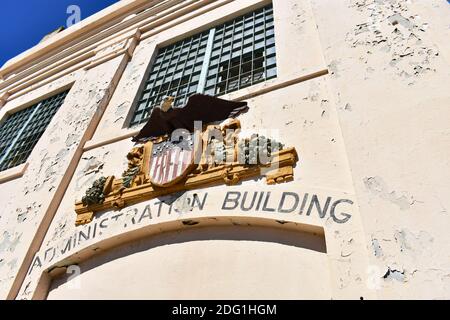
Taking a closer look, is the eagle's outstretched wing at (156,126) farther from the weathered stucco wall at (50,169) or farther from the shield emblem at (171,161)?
the weathered stucco wall at (50,169)

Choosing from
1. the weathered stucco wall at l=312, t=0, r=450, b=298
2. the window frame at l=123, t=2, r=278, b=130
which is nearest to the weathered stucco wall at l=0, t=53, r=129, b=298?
the window frame at l=123, t=2, r=278, b=130

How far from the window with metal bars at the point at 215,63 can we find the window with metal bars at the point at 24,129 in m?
2.59

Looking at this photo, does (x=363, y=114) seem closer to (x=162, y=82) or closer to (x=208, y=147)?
(x=208, y=147)

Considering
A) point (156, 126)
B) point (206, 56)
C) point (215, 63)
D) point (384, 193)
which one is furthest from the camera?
point (206, 56)

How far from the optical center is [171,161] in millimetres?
4289

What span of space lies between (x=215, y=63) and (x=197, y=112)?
1747 mm

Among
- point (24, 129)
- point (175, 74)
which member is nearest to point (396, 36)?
point (175, 74)

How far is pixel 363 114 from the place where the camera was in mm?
3484

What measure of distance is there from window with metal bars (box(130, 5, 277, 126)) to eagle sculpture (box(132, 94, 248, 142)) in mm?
712

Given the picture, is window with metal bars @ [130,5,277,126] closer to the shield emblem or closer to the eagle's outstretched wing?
the eagle's outstretched wing

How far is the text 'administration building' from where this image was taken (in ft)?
9.00

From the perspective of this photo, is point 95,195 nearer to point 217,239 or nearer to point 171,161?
point 171,161
